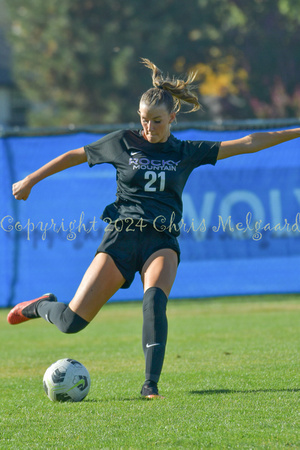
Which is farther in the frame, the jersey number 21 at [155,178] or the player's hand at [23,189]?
the player's hand at [23,189]

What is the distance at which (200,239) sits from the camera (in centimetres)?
1154

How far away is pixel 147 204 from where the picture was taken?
5.40 m

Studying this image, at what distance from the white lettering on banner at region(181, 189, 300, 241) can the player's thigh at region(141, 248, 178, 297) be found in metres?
6.17

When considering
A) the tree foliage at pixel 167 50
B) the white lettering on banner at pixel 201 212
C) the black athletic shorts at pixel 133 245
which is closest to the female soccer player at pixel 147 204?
the black athletic shorts at pixel 133 245

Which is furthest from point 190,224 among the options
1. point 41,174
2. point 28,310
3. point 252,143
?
point 41,174

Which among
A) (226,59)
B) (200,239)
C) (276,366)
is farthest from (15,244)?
(226,59)

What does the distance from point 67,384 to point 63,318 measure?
1.62ft

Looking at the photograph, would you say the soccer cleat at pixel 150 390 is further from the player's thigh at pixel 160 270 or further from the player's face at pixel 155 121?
the player's face at pixel 155 121

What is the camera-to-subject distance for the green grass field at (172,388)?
160 inches

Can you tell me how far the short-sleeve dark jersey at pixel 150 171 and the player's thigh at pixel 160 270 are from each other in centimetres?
20

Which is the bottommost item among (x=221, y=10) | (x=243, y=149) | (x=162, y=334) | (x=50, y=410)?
Result: (x=50, y=410)

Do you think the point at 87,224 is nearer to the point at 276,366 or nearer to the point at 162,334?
the point at 276,366

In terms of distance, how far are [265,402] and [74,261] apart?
22.1 feet

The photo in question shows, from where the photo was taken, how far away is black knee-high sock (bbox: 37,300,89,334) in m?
5.38
